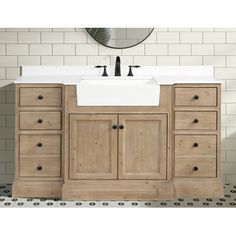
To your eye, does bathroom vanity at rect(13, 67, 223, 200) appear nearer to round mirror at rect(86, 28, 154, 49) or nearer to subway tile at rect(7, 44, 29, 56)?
subway tile at rect(7, 44, 29, 56)

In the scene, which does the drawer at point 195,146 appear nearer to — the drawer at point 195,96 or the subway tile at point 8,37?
the drawer at point 195,96

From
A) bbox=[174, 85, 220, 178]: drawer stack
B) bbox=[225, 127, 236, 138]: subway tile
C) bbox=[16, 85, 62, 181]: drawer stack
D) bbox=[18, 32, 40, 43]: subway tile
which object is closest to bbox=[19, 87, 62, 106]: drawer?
bbox=[16, 85, 62, 181]: drawer stack

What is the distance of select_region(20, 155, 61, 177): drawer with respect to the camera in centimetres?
464

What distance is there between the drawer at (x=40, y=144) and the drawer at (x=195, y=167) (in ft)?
3.22

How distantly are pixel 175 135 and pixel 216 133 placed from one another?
12.9 inches

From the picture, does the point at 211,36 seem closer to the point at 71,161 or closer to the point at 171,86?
the point at 171,86

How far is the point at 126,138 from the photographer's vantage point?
14.9 ft

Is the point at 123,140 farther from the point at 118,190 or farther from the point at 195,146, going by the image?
the point at 195,146

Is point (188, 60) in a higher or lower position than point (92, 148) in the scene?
higher

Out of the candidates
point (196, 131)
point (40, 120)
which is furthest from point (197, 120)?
point (40, 120)

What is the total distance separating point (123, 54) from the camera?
16.8 ft

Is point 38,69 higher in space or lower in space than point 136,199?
higher

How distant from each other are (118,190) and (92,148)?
39 centimetres

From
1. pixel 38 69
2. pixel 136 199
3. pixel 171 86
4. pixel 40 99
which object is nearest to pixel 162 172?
pixel 136 199
